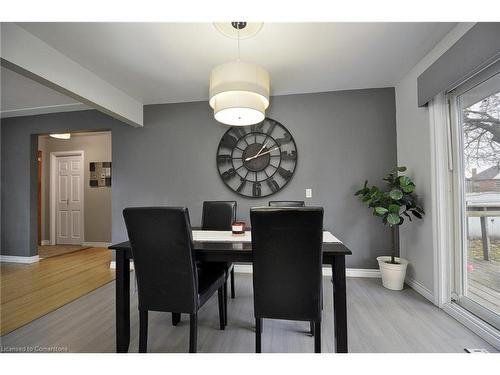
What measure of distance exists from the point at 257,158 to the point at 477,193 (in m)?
2.15

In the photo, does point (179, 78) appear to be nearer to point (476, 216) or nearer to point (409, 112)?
point (409, 112)

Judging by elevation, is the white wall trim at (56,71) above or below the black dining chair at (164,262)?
above

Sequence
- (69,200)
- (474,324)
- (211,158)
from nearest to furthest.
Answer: (474,324)
(211,158)
(69,200)

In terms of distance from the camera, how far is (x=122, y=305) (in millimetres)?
1452

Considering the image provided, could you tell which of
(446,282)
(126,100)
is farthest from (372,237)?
(126,100)

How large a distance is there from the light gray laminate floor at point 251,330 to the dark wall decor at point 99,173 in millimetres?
3176

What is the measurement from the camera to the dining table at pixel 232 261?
4.13 ft

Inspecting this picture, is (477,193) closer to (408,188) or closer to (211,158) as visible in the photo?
(408,188)

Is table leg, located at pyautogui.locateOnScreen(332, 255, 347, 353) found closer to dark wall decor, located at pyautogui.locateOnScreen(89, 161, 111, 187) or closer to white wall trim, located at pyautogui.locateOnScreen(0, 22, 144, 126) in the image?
white wall trim, located at pyautogui.locateOnScreen(0, 22, 144, 126)

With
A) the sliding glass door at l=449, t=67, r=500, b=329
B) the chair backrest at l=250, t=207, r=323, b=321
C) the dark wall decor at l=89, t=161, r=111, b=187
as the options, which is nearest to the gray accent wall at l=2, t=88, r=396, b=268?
the sliding glass door at l=449, t=67, r=500, b=329

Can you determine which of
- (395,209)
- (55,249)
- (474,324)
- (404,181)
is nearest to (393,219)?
(395,209)

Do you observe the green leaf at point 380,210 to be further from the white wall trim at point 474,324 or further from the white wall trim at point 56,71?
the white wall trim at point 56,71

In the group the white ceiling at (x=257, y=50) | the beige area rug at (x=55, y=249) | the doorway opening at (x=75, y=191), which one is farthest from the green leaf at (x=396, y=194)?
the beige area rug at (x=55, y=249)

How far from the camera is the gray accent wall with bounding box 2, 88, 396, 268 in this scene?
285cm
